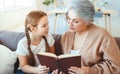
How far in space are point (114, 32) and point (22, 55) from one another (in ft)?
10.9

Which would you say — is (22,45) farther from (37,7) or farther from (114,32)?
(37,7)

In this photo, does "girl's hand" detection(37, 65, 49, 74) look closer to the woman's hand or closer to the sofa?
the woman's hand

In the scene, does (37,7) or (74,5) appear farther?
(37,7)

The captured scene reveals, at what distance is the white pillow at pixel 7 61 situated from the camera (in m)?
1.61

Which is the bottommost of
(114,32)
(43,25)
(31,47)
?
(114,32)

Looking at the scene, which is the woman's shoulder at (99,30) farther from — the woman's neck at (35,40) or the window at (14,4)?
the window at (14,4)

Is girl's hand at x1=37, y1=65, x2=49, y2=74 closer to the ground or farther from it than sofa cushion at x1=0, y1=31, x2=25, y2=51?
closer to the ground

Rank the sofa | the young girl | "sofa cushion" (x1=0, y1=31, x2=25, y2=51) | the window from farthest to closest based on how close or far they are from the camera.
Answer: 1. the window
2. "sofa cushion" (x1=0, y1=31, x2=25, y2=51)
3. the sofa
4. the young girl

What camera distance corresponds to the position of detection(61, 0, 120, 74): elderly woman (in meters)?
1.39

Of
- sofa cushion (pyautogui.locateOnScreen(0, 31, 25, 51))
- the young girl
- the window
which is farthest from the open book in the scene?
the window

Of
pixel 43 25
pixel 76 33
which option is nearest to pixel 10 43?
pixel 43 25

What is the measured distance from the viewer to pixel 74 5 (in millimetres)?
1426

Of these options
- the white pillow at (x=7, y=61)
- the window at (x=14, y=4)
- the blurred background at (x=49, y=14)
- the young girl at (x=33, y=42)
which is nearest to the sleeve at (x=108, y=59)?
the young girl at (x=33, y=42)

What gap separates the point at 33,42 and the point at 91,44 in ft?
1.51
